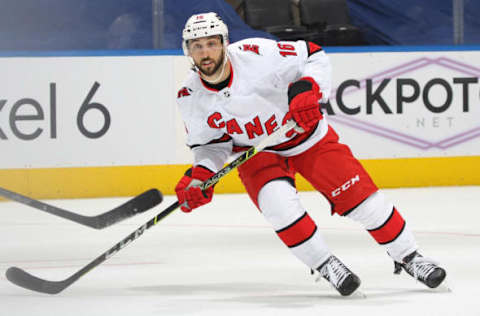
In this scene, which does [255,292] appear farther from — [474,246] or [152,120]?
[152,120]

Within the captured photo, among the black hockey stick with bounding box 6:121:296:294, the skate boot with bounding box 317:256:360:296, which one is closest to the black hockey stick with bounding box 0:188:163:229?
the black hockey stick with bounding box 6:121:296:294

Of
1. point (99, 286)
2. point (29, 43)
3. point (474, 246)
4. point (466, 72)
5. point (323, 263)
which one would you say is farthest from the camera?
point (466, 72)

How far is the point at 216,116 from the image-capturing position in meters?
2.93

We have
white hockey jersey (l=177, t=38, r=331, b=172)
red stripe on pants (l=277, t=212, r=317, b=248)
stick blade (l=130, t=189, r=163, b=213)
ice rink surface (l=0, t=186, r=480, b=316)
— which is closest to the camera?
ice rink surface (l=0, t=186, r=480, b=316)

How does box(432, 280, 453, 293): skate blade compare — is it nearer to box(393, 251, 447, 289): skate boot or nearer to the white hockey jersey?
box(393, 251, 447, 289): skate boot

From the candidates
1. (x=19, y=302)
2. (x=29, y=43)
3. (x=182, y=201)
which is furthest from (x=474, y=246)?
(x=29, y=43)

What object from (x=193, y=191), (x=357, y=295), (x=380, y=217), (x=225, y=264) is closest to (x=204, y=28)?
(x=193, y=191)

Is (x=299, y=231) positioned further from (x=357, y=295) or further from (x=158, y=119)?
(x=158, y=119)

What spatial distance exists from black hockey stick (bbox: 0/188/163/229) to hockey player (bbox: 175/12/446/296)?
0.25 m

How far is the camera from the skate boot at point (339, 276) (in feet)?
8.88

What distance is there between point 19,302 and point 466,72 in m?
4.53

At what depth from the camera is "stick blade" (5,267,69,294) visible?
2.97 metres

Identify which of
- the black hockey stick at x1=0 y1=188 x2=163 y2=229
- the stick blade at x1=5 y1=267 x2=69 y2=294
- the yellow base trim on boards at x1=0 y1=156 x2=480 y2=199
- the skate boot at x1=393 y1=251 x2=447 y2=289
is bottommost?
the yellow base trim on boards at x1=0 y1=156 x2=480 y2=199

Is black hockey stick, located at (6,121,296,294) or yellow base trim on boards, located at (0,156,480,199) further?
yellow base trim on boards, located at (0,156,480,199)
